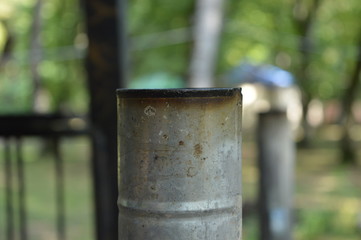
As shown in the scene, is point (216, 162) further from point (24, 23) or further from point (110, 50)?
point (24, 23)

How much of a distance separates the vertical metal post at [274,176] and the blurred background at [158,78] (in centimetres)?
24

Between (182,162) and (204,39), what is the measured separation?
5.30 m

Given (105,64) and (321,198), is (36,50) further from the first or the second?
(105,64)

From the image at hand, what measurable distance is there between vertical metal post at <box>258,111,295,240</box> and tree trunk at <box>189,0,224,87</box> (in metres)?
2.07

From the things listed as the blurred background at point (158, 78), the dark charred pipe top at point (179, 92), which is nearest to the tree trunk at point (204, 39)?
the blurred background at point (158, 78)

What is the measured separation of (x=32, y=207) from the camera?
1218 centimetres

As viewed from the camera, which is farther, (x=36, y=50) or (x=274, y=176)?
(x=36, y=50)

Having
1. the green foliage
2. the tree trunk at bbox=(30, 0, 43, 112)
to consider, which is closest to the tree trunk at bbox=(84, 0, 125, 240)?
the tree trunk at bbox=(30, 0, 43, 112)

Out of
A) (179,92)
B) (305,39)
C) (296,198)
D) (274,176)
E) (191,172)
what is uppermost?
(305,39)

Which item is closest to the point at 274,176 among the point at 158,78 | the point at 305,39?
the point at 158,78

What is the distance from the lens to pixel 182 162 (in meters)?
1.48

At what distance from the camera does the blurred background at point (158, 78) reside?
3648 millimetres

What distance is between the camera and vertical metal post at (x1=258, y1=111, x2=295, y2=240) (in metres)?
4.58

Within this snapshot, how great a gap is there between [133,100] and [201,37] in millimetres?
5229
